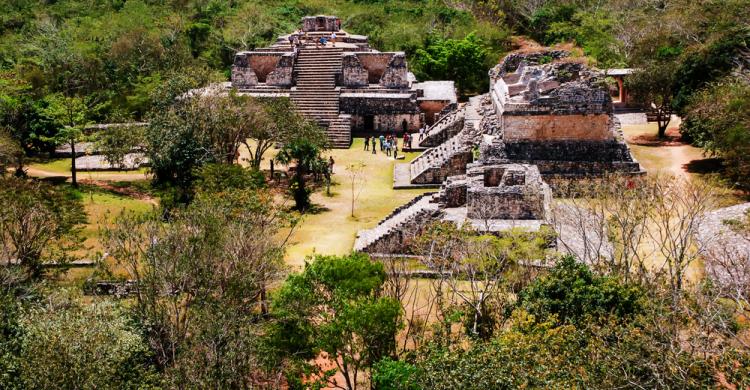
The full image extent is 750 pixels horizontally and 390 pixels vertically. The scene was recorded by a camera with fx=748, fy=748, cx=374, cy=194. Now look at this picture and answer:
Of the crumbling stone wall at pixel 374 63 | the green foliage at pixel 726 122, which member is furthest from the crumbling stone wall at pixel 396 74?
the green foliage at pixel 726 122

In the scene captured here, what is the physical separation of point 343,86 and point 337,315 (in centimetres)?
2536

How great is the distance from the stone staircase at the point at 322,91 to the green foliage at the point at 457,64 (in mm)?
6660

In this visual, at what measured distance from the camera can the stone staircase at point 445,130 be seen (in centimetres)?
3503

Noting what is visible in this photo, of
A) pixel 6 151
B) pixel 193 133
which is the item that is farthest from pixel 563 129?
pixel 6 151

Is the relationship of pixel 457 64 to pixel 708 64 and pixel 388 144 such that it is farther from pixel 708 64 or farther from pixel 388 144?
pixel 708 64

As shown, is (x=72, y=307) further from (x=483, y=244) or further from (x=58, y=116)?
(x=58, y=116)

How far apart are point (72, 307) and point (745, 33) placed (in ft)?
97.9

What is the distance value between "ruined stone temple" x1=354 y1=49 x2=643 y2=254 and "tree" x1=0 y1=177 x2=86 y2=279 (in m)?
8.68

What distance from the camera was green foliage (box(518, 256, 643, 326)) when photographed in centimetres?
1539

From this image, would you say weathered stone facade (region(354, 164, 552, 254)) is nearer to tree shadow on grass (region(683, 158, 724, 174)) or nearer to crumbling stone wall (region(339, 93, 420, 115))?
tree shadow on grass (region(683, 158, 724, 174))

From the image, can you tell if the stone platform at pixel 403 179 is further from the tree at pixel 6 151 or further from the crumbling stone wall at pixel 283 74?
the tree at pixel 6 151

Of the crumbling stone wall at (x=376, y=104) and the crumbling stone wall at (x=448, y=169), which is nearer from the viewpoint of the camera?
the crumbling stone wall at (x=448, y=169)

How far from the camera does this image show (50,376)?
1304cm

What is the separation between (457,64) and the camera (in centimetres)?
4550
